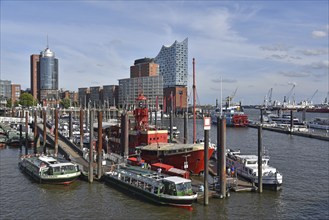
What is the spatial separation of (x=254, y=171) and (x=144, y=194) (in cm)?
1405

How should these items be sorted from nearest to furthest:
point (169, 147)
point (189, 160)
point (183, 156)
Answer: point (183, 156)
point (189, 160)
point (169, 147)

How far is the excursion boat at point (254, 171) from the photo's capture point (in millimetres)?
38781

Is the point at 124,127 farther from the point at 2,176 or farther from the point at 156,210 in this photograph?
the point at 156,210

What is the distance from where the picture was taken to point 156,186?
110 feet

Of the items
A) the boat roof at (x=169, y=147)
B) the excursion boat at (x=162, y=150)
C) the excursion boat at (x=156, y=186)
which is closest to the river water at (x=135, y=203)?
the excursion boat at (x=156, y=186)

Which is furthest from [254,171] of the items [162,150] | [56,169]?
[56,169]

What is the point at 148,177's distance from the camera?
35781 mm

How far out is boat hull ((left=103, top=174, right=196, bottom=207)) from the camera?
3173cm

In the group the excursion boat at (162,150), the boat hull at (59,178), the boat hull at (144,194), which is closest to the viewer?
the boat hull at (144,194)

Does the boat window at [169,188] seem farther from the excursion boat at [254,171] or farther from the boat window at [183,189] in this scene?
the excursion boat at [254,171]

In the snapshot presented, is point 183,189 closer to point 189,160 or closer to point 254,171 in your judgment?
point 254,171

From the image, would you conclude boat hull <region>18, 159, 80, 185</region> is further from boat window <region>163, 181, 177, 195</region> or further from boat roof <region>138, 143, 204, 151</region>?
boat window <region>163, 181, 177, 195</region>

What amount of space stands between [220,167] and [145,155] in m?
15.4

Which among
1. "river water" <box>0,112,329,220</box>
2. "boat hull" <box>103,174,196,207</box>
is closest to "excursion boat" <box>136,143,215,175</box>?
"boat hull" <box>103,174,196,207</box>
